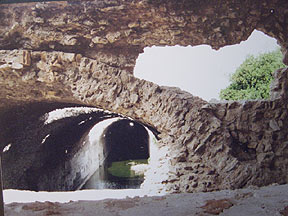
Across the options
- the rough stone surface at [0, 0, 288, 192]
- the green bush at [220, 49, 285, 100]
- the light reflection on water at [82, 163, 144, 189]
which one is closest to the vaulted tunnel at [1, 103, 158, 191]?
the light reflection on water at [82, 163, 144, 189]

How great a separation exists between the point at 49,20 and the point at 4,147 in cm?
299

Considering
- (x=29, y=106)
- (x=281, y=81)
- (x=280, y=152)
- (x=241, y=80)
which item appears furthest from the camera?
(x=241, y=80)

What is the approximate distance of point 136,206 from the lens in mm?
1366

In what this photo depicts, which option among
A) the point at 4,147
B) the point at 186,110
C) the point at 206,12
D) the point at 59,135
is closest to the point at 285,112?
the point at 186,110

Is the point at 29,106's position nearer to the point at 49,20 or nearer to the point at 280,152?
the point at 49,20

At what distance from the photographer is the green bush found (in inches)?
311

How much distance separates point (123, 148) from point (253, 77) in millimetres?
8570

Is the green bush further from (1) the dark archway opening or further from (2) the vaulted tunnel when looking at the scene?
(1) the dark archway opening

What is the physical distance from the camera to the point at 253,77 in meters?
8.11

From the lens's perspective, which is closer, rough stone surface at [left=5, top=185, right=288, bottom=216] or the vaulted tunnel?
rough stone surface at [left=5, top=185, right=288, bottom=216]

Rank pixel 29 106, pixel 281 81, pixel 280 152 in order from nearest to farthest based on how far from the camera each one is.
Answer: pixel 280 152
pixel 281 81
pixel 29 106

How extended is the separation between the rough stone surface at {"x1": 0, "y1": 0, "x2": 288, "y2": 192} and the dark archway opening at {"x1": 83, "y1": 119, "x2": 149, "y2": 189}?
7.77 m

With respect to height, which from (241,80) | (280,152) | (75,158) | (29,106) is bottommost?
(75,158)

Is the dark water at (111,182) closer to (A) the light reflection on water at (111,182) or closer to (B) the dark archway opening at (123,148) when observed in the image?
(A) the light reflection on water at (111,182)
